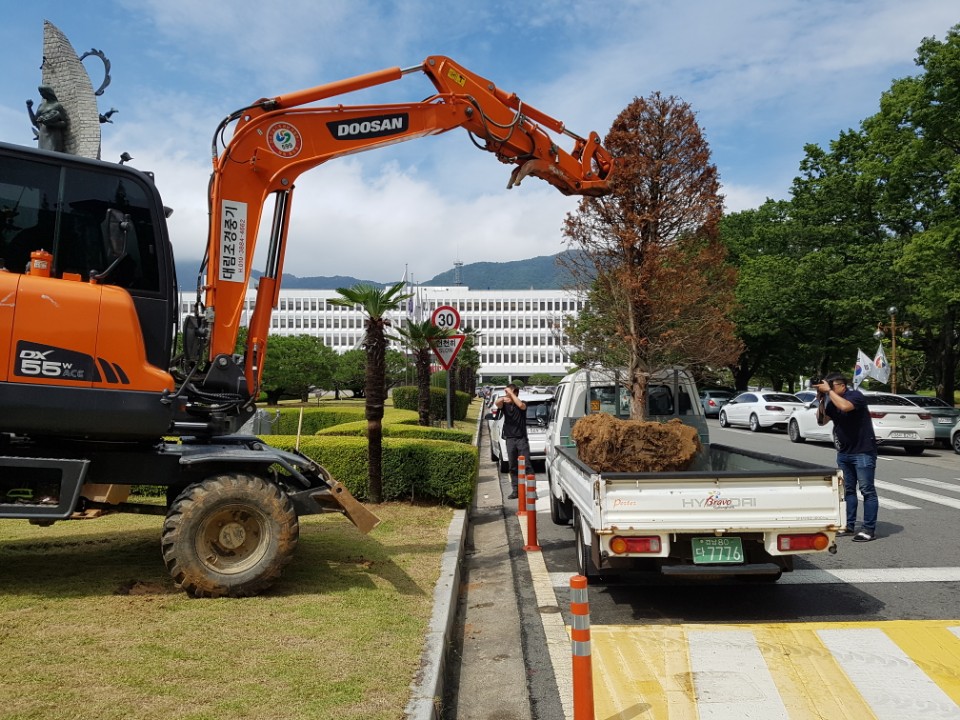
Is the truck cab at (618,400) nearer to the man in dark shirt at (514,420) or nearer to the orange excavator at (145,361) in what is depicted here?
the man in dark shirt at (514,420)

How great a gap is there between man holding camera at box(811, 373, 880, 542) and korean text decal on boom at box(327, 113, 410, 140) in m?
5.62

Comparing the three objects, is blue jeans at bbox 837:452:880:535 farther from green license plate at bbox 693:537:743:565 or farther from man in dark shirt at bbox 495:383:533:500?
man in dark shirt at bbox 495:383:533:500

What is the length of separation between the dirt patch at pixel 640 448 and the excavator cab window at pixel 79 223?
436cm

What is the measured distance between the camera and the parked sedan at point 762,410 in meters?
27.7

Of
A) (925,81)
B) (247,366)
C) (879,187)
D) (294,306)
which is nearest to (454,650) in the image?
(247,366)

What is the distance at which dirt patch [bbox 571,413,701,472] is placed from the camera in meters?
7.74

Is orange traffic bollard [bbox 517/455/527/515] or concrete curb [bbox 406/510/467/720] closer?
concrete curb [bbox 406/510/467/720]

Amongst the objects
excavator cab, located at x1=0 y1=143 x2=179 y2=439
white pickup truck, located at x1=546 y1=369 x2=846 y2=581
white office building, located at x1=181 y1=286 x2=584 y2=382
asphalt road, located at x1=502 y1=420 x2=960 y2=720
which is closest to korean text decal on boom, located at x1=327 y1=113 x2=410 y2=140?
excavator cab, located at x1=0 y1=143 x2=179 y2=439

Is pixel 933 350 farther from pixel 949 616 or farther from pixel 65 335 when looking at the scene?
pixel 65 335

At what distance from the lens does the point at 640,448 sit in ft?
25.5

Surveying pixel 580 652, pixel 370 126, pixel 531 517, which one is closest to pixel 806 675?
pixel 580 652

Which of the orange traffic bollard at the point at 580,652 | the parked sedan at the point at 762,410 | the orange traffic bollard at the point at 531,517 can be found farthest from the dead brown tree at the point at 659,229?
the parked sedan at the point at 762,410

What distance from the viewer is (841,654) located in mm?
5289

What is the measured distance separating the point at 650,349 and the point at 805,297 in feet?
86.6
